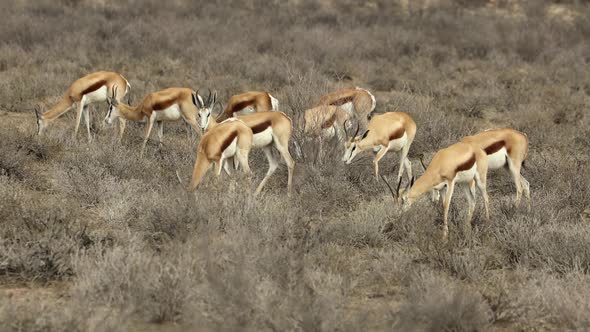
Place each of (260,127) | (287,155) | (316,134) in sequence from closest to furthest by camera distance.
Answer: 1. (260,127)
2. (287,155)
3. (316,134)

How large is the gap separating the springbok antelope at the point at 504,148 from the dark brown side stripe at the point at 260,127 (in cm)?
208

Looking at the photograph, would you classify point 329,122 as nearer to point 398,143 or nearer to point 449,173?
point 398,143

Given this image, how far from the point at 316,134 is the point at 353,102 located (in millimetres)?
1343

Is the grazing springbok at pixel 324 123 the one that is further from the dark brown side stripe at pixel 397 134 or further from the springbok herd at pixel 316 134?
Answer: the dark brown side stripe at pixel 397 134

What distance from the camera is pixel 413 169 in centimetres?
943

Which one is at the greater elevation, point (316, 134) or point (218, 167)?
point (218, 167)

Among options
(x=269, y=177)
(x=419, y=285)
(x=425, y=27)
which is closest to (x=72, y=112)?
(x=269, y=177)

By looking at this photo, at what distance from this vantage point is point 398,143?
28.2 ft

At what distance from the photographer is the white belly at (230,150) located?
7.33 metres

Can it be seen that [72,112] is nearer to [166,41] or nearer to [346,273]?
[166,41]

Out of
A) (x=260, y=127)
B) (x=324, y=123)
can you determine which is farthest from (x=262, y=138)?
(x=324, y=123)

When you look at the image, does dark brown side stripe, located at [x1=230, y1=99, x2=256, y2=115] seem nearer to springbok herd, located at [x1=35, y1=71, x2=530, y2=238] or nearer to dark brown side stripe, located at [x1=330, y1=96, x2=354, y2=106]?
springbok herd, located at [x1=35, y1=71, x2=530, y2=238]

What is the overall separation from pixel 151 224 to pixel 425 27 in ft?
48.6

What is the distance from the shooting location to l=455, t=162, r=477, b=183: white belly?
6669mm
